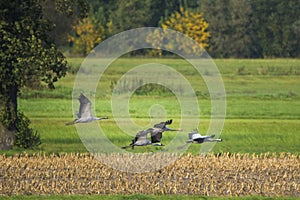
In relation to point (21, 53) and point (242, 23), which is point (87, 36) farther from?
point (21, 53)

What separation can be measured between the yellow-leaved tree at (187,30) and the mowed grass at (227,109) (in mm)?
2914

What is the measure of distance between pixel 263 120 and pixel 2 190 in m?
28.9

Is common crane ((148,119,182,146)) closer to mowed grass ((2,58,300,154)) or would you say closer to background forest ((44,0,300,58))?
mowed grass ((2,58,300,154))

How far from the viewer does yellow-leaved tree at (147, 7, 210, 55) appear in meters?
86.3

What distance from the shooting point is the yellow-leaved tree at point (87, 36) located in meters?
87.9

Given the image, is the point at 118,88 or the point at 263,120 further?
the point at 118,88

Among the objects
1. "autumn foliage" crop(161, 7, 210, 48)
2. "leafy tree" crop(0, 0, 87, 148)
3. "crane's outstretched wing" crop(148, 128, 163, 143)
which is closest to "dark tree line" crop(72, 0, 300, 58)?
"autumn foliage" crop(161, 7, 210, 48)

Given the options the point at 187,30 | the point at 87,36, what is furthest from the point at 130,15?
the point at 187,30

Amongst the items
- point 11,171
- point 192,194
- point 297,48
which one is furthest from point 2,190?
point 297,48

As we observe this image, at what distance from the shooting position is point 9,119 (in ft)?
113

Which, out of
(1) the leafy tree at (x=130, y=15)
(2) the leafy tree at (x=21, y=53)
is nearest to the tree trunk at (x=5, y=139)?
(2) the leafy tree at (x=21, y=53)

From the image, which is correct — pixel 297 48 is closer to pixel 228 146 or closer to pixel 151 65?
pixel 151 65

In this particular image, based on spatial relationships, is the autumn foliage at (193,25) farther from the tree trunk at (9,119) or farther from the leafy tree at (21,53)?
the tree trunk at (9,119)

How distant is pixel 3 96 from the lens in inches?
1368
